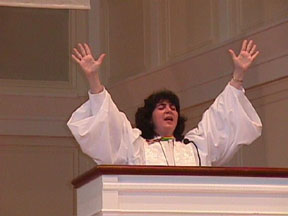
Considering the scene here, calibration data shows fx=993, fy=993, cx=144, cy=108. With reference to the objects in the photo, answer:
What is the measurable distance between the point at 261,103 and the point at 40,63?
2849 mm

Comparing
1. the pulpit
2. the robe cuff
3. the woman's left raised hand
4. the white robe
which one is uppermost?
the woman's left raised hand

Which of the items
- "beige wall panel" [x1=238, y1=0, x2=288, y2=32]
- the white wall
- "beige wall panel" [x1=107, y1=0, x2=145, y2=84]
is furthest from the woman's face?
"beige wall panel" [x1=107, y1=0, x2=145, y2=84]

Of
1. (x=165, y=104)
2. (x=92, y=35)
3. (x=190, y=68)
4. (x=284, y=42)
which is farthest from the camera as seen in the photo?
(x=92, y=35)

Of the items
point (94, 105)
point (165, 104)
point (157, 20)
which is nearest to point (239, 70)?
point (165, 104)

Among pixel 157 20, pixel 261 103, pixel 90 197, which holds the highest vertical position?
pixel 157 20

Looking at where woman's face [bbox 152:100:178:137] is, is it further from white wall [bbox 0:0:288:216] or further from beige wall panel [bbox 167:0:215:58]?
beige wall panel [bbox 167:0:215:58]

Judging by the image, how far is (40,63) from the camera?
937 centimetres

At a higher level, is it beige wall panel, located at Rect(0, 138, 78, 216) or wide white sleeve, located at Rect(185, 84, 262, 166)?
beige wall panel, located at Rect(0, 138, 78, 216)

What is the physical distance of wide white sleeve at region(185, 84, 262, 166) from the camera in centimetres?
532

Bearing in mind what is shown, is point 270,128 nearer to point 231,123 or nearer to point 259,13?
point 259,13

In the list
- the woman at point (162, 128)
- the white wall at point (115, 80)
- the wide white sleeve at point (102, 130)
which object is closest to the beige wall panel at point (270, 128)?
the white wall at point (115, 80)

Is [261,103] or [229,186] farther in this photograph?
[261,103]

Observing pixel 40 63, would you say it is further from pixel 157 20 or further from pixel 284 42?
pixel 284 42

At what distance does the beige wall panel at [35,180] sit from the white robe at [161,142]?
382cm
